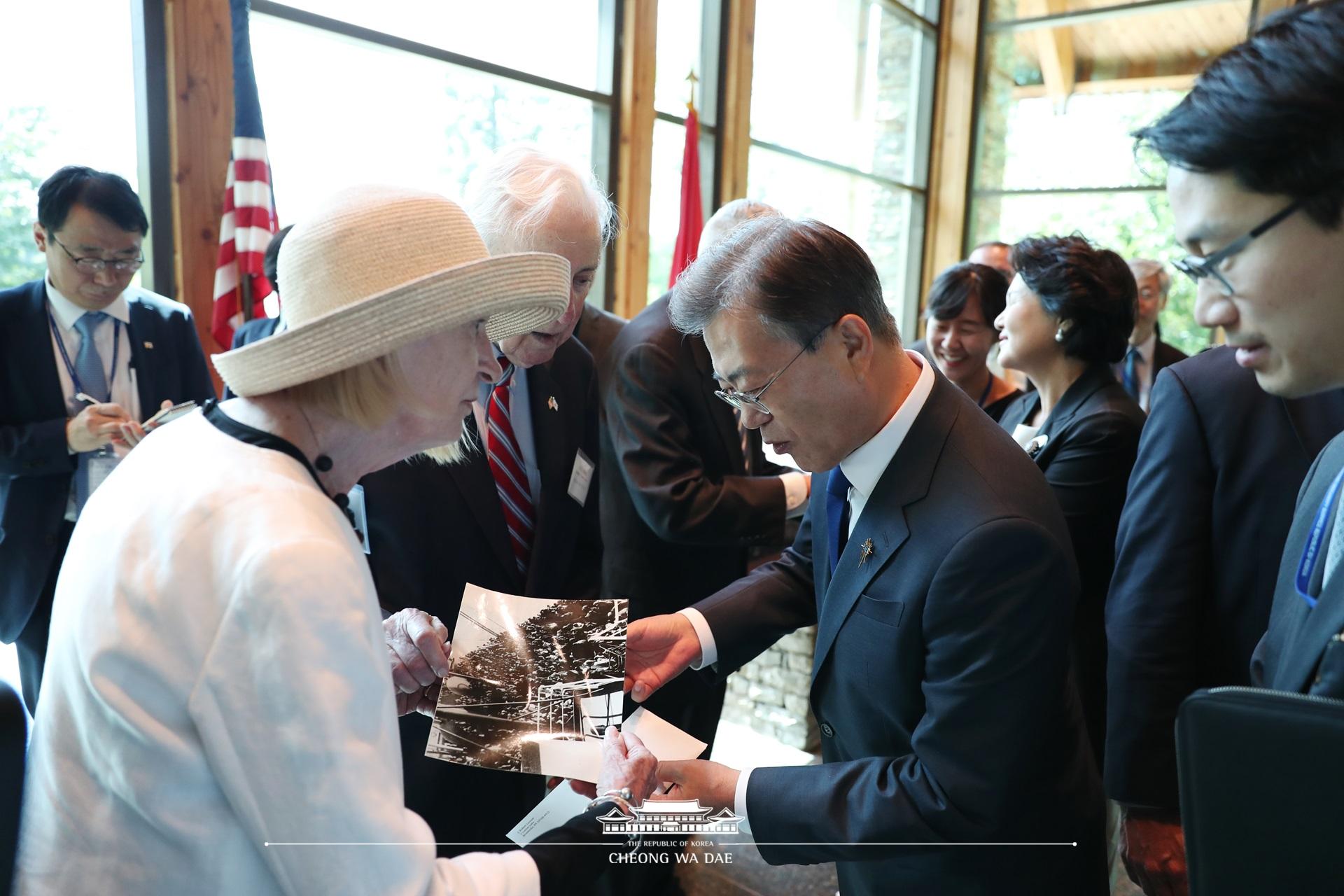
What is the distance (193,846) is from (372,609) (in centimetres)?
30

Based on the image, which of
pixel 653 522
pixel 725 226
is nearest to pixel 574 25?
pixel 725 226

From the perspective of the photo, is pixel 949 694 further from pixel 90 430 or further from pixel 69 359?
pixel 69 359

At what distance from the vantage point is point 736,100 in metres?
6.18

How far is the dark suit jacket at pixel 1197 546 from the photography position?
1.55 m

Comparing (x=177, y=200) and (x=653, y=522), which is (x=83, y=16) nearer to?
(x=177, y=200)

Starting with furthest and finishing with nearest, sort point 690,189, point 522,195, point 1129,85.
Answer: point 1129,85 < point 690,189 < point 522,195

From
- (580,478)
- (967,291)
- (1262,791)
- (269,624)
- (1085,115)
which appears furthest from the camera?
(1085,115)

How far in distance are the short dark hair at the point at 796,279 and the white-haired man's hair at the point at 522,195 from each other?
57 centimetres

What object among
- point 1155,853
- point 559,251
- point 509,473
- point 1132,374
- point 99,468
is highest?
point 559,251

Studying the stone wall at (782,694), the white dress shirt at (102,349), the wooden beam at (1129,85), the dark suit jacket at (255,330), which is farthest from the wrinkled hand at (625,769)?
the wooden beam at (1129,85)

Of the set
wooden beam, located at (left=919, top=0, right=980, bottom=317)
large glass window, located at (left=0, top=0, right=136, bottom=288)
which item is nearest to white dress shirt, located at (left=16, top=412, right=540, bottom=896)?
large glass window, located at (left=0, top=0, right=136, bottom=288)

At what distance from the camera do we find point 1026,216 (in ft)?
28.6

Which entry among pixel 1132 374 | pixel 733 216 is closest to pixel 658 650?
pixel 733 216

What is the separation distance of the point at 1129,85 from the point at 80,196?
850 cm
